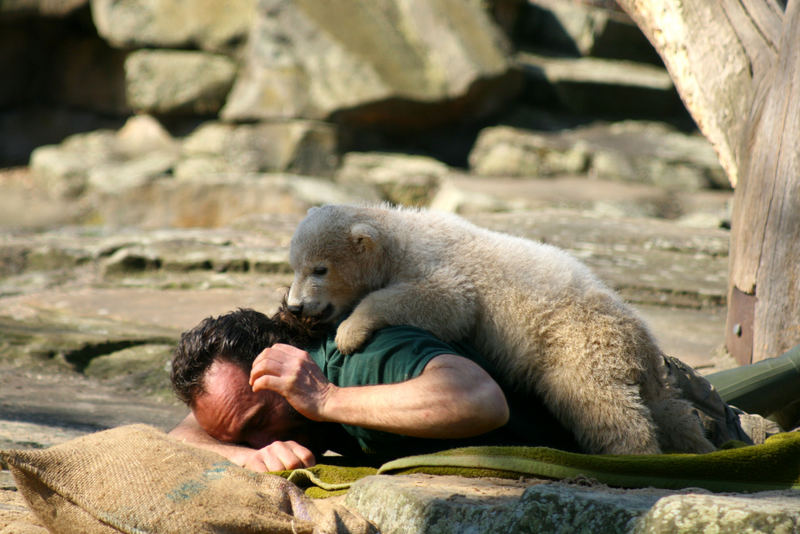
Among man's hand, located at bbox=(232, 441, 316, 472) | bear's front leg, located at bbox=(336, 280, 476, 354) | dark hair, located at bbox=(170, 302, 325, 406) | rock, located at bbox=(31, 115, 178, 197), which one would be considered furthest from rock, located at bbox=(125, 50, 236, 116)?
man's hand, located at bbox=(232, 441, 316, 472)

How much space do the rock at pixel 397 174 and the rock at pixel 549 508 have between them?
8020 millimetres

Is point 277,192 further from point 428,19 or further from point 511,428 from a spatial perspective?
point 511,428

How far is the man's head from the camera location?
296 centimetres

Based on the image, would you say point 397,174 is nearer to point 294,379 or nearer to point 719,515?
point 294,379

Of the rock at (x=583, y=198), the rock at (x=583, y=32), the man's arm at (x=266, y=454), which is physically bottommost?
the rock at (x=583, y=198)

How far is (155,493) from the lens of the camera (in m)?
2.31

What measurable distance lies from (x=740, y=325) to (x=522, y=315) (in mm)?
2278

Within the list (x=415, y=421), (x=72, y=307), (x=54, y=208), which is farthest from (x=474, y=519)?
(x=54, y=208)

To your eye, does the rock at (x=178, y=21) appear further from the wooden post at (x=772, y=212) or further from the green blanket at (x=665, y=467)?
the green blanket at (x=665, y=467)

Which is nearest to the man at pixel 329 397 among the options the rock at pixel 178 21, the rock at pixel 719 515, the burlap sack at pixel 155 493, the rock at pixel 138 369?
the burlap sack at pixel 155 493

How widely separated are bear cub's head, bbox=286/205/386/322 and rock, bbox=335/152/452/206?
6520 mm

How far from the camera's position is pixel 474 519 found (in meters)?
2.08

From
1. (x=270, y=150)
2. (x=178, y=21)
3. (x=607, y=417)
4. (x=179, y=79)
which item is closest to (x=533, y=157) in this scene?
(x=270, y=150)

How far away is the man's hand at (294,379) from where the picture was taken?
269 cm
